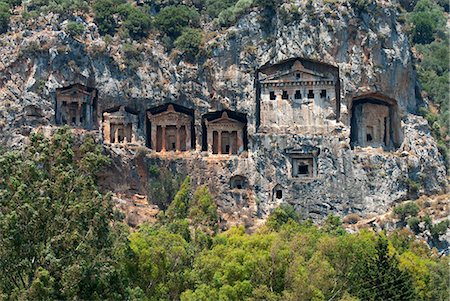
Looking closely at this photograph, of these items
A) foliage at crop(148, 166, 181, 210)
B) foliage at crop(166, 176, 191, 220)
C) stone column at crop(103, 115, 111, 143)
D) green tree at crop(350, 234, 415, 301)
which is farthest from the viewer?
stone column at crop(103, 115, 111, 143)

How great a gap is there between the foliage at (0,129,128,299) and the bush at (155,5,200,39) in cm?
3730

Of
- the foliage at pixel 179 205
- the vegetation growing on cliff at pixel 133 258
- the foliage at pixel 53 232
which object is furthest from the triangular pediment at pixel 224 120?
the foliage at pixel 53 232

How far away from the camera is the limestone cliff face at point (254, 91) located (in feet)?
223

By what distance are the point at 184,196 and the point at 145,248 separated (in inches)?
1000

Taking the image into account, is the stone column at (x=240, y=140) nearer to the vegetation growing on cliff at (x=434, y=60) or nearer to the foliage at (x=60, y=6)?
the vegetation growing on cliff at (x=434, y=60)

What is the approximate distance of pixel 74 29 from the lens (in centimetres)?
7062

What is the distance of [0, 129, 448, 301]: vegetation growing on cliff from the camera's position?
35500mm

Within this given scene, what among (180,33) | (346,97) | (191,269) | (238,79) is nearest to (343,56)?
(346,97)

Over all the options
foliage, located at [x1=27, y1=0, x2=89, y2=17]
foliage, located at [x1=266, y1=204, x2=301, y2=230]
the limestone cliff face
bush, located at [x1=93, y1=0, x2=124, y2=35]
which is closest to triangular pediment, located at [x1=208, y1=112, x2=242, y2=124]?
the limestone cliff face

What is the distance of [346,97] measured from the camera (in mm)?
68688

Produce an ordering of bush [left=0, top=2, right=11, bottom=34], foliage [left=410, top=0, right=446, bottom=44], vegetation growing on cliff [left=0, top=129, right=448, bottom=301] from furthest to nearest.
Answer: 1. foliage [left=410, top=0, right=446, bottom=44]
2. bush [left=0, top=2, right=11, bottom=34]
3. vegetation growing on cliff [left=0, top=129, right=448, bottom=301]

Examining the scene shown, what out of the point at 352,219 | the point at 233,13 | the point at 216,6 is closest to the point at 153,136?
the point at 233,13

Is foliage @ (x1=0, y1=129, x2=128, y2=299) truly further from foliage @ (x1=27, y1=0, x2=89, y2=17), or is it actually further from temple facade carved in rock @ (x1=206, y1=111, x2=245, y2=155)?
foliage @ (x1=27, y1=0, x2=89, y2=17)

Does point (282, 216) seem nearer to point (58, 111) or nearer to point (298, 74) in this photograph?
point (298, 74)
